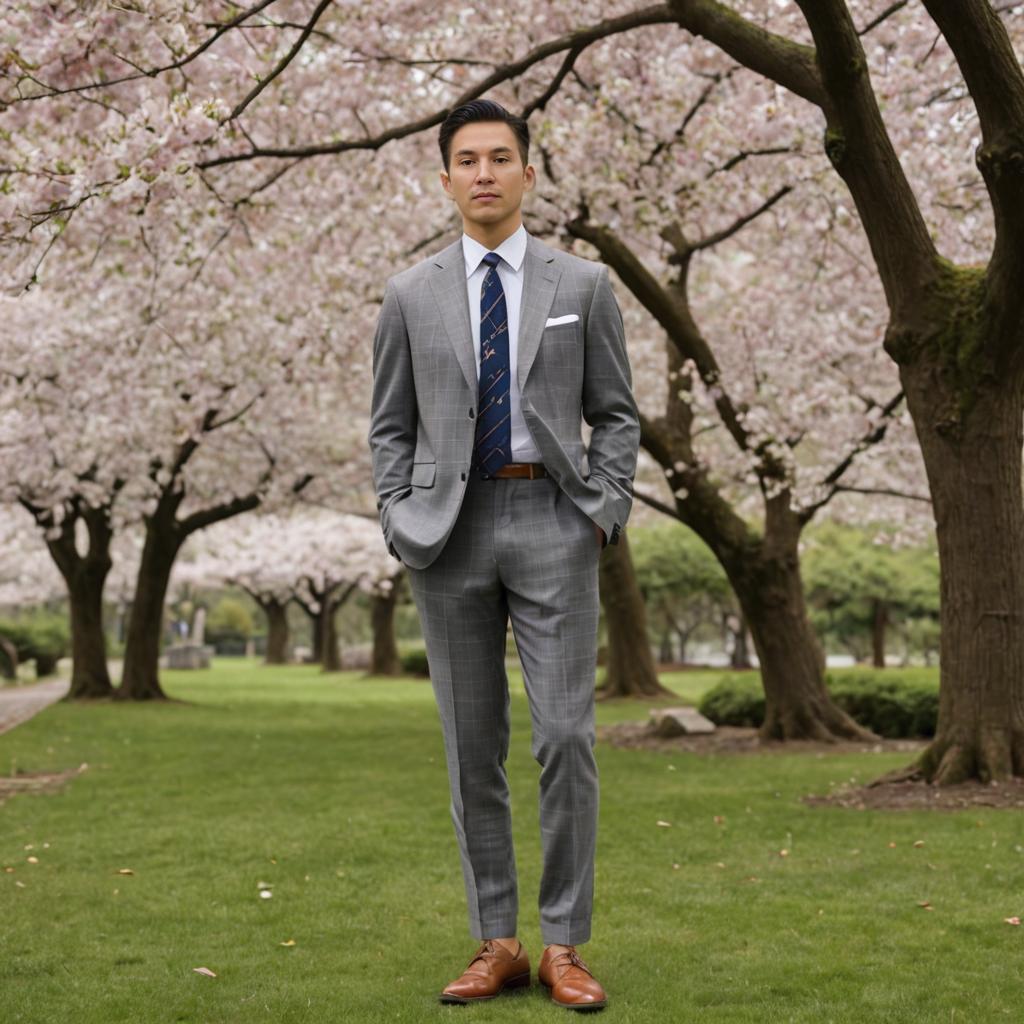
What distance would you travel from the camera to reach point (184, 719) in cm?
1750

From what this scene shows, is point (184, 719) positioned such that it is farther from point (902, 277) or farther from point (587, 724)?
point (587, 724)

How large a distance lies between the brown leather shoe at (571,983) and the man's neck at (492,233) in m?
2.02

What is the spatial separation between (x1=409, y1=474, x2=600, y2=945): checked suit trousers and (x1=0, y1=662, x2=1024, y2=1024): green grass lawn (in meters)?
0.34

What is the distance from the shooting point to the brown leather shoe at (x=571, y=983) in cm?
359

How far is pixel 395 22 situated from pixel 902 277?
15.3ft

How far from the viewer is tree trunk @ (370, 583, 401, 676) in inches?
1330

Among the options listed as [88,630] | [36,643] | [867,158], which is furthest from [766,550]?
[36,643]

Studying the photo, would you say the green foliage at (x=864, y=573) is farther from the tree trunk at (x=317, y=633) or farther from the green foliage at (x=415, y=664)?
the tree trunk at (x=317, y=633)

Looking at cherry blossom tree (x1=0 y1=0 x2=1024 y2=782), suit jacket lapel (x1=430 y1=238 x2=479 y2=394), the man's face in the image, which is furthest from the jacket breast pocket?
cherry blossom tree (x1=0 y1=0 x2=1024 y2=782)

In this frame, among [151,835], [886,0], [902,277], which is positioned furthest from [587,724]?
[886,0]

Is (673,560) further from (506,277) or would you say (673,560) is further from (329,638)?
(506,277)

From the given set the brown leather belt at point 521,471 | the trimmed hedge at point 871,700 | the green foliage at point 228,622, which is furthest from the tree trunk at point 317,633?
the brown leather belt at point 521,471

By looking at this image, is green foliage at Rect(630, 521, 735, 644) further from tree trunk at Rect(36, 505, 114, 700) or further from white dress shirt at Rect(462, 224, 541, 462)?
white dress shirt at Rect(462, 224, 541, 462)

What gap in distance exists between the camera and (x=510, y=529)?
364cm
